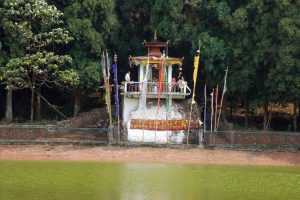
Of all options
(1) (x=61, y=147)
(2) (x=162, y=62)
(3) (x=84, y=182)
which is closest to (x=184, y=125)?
(2) (x=162, y=62)

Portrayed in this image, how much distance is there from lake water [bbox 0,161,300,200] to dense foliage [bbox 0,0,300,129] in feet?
27.6

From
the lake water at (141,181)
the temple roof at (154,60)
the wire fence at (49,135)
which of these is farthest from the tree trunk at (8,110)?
the lake water at (141,181)

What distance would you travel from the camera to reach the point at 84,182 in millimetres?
24766

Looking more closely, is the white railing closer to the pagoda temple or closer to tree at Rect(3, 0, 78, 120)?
the pagoda temple

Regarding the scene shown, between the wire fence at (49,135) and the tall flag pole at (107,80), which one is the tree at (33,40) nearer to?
the tall flag pole at (107,80)

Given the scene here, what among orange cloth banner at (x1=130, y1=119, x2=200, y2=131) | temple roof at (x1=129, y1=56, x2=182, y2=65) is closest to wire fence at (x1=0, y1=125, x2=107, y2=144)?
orange cloth banner at (x1=130, y1=119, x2=200, y2=131)

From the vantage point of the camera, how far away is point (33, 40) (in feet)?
127

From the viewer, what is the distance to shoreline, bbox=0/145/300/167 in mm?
32562

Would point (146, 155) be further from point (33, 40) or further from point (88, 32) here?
point (33, 40)

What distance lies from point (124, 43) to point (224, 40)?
7.28 meters

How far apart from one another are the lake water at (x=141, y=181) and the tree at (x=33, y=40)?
8739mm

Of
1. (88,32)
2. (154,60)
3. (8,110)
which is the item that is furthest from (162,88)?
(8,110)

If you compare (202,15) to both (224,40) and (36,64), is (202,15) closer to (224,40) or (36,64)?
(224,40)

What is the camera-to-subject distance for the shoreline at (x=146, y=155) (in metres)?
32.6
